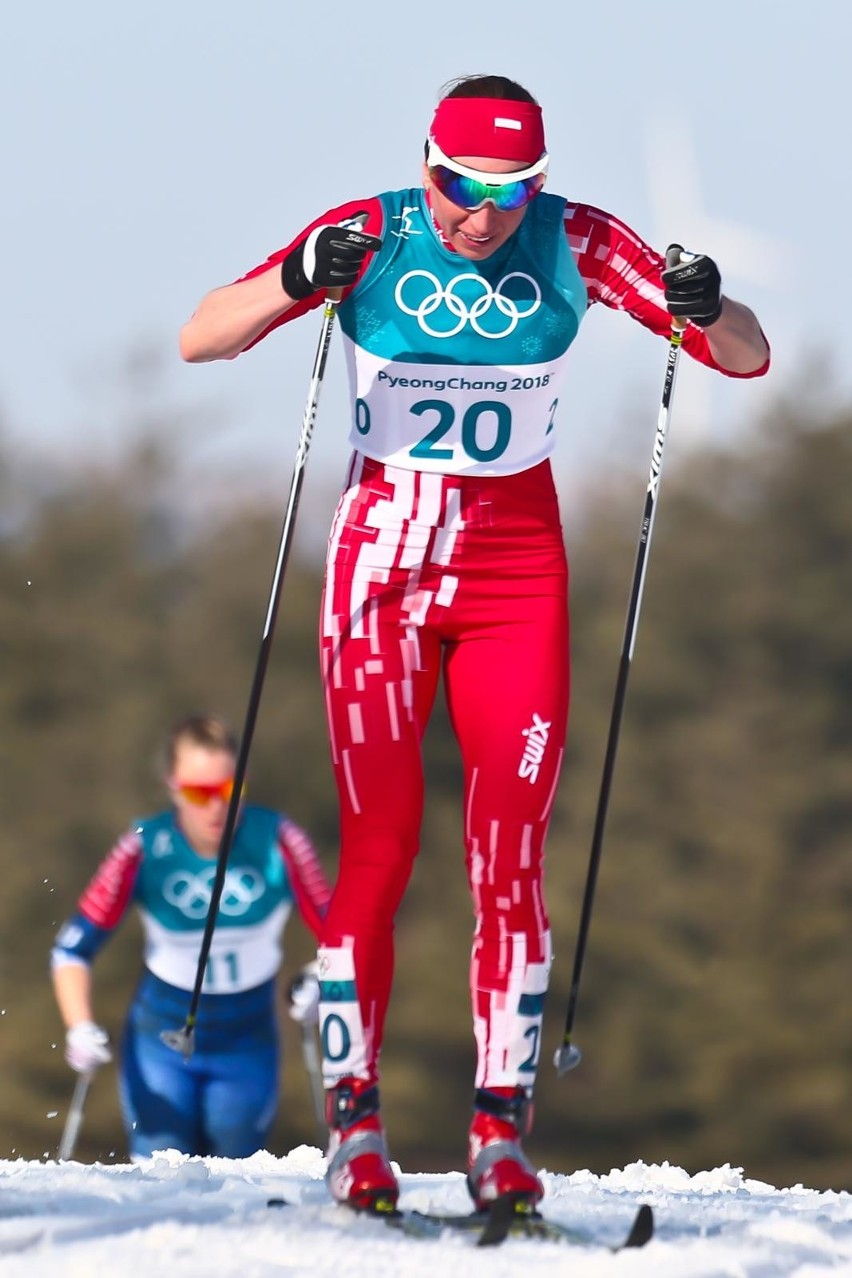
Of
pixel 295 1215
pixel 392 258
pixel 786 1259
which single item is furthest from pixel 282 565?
pixel 786 1259

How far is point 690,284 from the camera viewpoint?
15.5 ft

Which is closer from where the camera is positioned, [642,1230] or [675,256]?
[642,1230]

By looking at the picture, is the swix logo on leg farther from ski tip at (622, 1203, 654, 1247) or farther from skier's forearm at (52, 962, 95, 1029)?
skier's forearm at (52, 962, 95, 1029)

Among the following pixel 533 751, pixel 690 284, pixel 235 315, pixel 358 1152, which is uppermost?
pixel 690 284

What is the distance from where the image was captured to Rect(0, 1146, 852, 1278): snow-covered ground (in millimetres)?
3965

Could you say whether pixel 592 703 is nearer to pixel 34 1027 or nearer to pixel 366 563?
pixel 34 1027

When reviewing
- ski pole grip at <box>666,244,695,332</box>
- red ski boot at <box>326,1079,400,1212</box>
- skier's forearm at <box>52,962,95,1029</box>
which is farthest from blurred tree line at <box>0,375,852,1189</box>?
ski pole grip at <box>666,244,695,332</box>

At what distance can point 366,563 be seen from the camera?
4.80m

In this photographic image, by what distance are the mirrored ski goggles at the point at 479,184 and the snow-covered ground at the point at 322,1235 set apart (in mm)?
2182

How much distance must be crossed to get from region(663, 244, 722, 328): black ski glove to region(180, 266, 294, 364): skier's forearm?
85 centimetres

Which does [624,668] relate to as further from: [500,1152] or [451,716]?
[500,1152]

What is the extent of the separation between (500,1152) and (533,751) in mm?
873

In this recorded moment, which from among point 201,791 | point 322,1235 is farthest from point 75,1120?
point 322,1235

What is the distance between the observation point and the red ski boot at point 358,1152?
4453 mm
